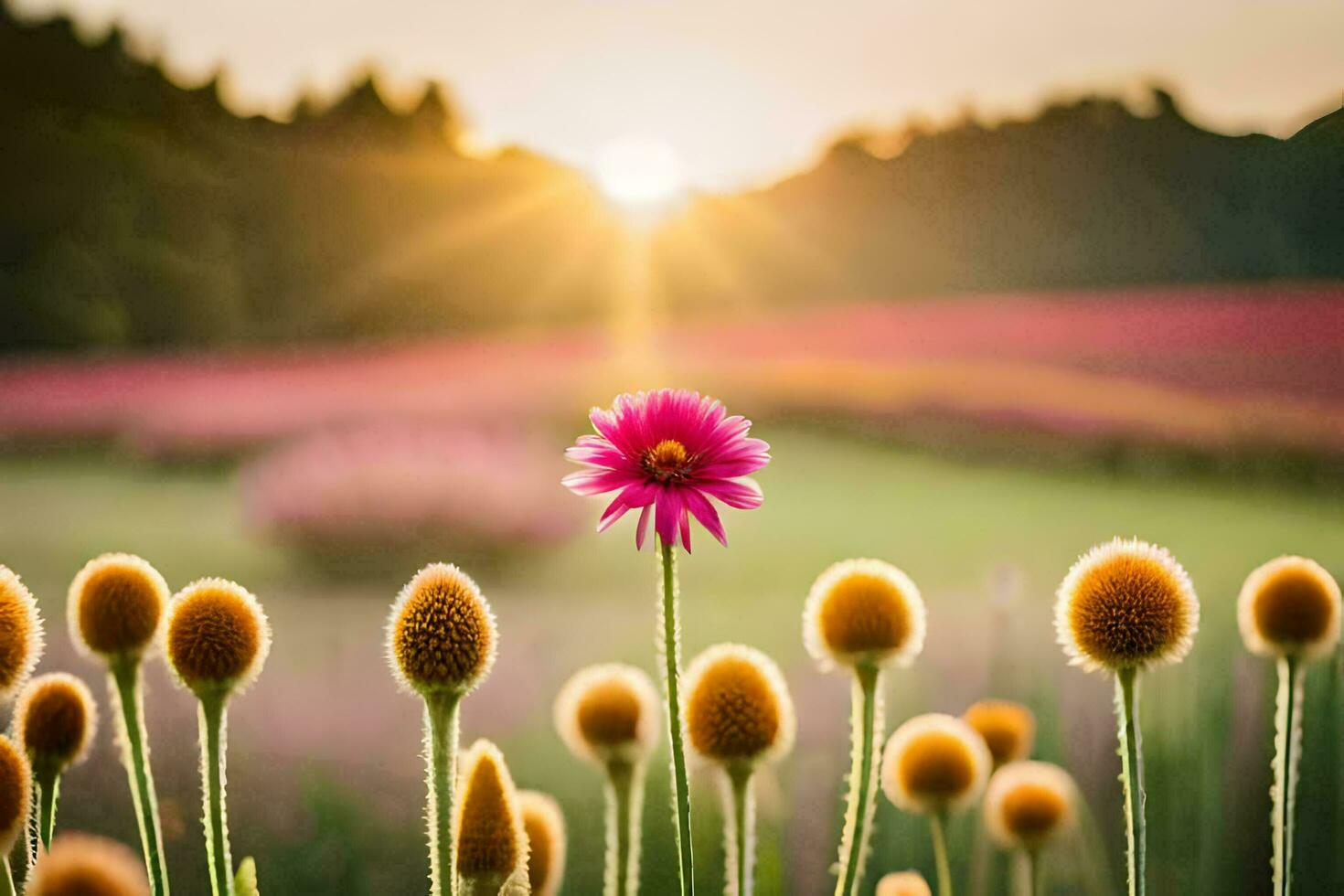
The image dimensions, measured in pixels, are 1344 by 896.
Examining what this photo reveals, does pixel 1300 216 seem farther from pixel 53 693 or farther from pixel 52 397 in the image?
pixel 52 397

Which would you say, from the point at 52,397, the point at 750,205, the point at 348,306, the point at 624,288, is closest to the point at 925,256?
the point at 750,205

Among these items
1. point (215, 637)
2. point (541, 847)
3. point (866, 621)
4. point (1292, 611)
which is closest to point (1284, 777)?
point (1292, 611)

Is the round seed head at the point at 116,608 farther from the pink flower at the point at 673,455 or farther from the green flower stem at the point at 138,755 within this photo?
the pink flower at the point at 673,455

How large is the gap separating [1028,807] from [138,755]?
0.38 m

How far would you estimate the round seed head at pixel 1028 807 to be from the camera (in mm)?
564

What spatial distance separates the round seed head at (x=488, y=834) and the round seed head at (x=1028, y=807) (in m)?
0.29

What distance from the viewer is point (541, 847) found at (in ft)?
1.51

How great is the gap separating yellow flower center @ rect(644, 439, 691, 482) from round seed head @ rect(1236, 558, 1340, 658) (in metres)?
0.24

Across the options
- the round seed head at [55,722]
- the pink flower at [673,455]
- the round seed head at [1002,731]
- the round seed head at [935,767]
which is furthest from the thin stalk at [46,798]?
the round seed head at [1002,731]

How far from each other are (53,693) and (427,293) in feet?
2.81

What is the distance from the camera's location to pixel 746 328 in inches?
47.1

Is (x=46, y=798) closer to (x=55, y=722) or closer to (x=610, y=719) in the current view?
(x=55, y=722)

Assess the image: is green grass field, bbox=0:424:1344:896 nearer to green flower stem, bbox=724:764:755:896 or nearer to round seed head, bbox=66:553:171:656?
green flower stem, bbox=724:764:755:896

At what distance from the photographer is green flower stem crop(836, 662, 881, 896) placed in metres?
0.40
